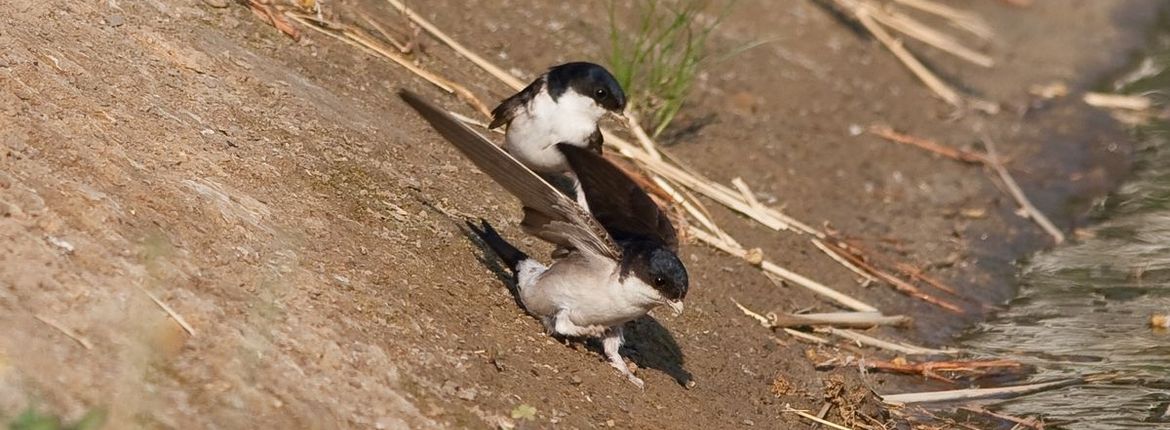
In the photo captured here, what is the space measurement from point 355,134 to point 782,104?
3.48 meters

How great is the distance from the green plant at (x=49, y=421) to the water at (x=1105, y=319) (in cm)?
332

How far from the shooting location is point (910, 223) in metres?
7.51

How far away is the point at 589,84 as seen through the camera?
5613 millimetres

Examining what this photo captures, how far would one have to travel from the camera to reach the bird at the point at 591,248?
4.44 m

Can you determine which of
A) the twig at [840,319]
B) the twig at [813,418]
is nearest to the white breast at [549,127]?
the twig at [840,319]

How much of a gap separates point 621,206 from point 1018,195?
12.8ft

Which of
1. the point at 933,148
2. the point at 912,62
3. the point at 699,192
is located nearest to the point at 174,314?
the point at 699,192

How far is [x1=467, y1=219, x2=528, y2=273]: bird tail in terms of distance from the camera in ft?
16.5

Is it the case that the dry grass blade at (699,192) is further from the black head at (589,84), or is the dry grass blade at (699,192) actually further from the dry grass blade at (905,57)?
the dry grass blade at (905,57)

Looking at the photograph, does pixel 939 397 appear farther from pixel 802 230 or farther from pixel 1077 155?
pixel 1077 155

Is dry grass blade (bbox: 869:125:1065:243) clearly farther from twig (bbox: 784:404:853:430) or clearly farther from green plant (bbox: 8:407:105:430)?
green plant (bbox: 8:407:105:430)

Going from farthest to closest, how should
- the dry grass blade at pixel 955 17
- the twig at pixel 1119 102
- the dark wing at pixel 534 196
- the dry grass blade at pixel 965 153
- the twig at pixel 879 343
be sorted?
the dry grass blade at pixel 955 17 < the twig at pixel 1119 102 < the dry grass blade at pixel 965 153 < the twig at pixel 879 343 < the dark wing at pixel 534 196

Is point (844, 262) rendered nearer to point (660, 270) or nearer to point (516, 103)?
point (516, 103)

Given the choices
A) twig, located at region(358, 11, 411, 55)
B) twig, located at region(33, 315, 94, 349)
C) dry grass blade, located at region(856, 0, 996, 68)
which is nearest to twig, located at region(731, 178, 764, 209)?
twig, located at region(358, 11, 411, 55)
